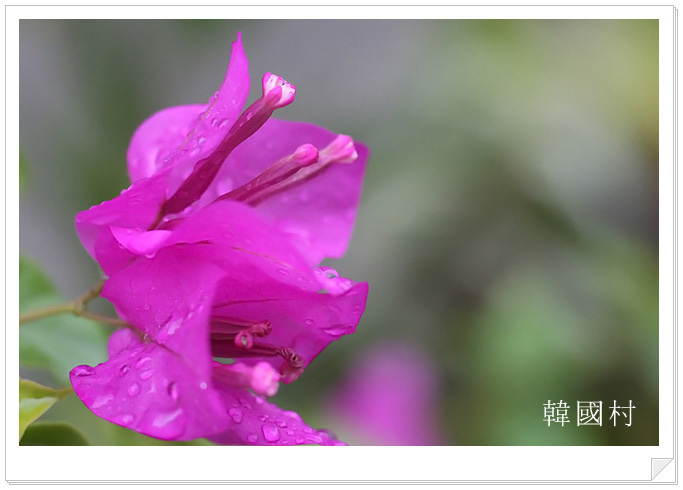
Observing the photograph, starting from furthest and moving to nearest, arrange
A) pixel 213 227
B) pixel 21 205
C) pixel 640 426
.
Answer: pixel 21 205, pixel 640 426, pixel 213 227

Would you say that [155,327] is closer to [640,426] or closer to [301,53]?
[640,426]

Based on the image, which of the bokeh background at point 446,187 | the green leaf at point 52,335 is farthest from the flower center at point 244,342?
the bokeh background at point 446,187

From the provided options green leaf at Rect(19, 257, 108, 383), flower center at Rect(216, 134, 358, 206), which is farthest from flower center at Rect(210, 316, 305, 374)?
green leaf at Rect(19, 257, 108, 383)

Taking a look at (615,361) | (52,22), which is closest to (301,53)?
(52,22)

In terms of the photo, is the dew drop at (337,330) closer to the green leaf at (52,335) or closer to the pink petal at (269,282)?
the pink petal at (269,282)
